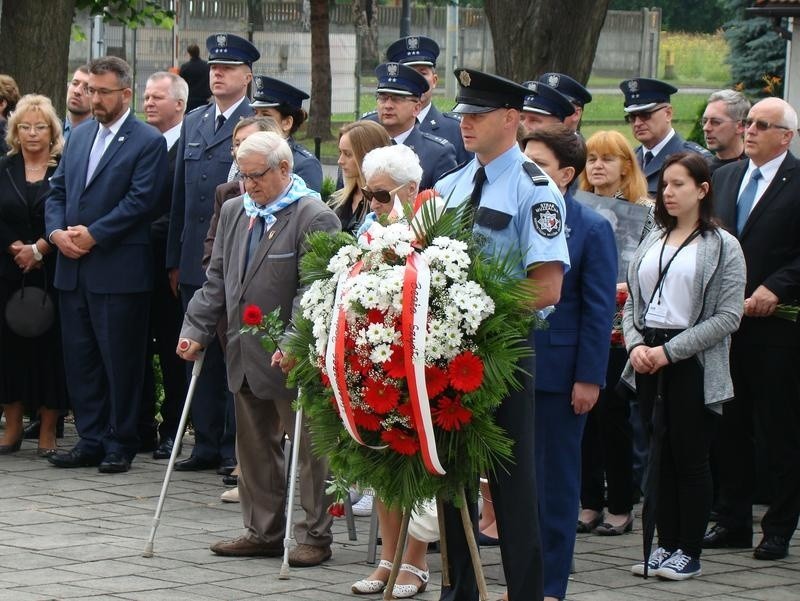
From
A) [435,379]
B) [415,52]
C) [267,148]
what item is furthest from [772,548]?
[415,52]

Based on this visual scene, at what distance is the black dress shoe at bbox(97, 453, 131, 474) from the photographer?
930cm

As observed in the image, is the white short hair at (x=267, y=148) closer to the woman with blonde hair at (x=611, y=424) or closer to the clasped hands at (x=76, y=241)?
the woman with blonde hair at (x=611, y=424)

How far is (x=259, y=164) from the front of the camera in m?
7.08

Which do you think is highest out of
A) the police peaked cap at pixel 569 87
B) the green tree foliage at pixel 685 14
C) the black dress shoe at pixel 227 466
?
the green tree foliage at pixel 685 14

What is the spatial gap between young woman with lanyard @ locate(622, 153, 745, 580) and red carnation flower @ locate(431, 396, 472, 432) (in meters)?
2.04

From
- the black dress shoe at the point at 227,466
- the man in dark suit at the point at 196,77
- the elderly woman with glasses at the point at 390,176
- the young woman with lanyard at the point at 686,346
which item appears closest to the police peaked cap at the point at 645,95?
the young woman with lanyard at the point at 686,346

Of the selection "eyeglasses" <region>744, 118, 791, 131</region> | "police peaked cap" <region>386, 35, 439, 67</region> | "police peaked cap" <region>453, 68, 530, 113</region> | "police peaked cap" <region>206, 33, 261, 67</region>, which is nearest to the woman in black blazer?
"police peaked cap" <region>206, 33, 261, 67</region>

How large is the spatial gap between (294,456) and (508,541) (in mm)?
1506

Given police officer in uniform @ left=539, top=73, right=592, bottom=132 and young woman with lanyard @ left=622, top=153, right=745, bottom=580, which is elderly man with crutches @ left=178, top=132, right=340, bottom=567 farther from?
police officer in uniform @ left=539, top=73, right=592, bottom=132

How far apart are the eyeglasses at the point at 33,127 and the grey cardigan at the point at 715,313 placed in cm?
479

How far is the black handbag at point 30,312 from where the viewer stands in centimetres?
969

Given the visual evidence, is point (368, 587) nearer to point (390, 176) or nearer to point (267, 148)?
point (390, 176)

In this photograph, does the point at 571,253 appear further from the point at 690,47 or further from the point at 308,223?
the point at 690,47

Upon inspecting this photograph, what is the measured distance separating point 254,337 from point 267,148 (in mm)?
922
